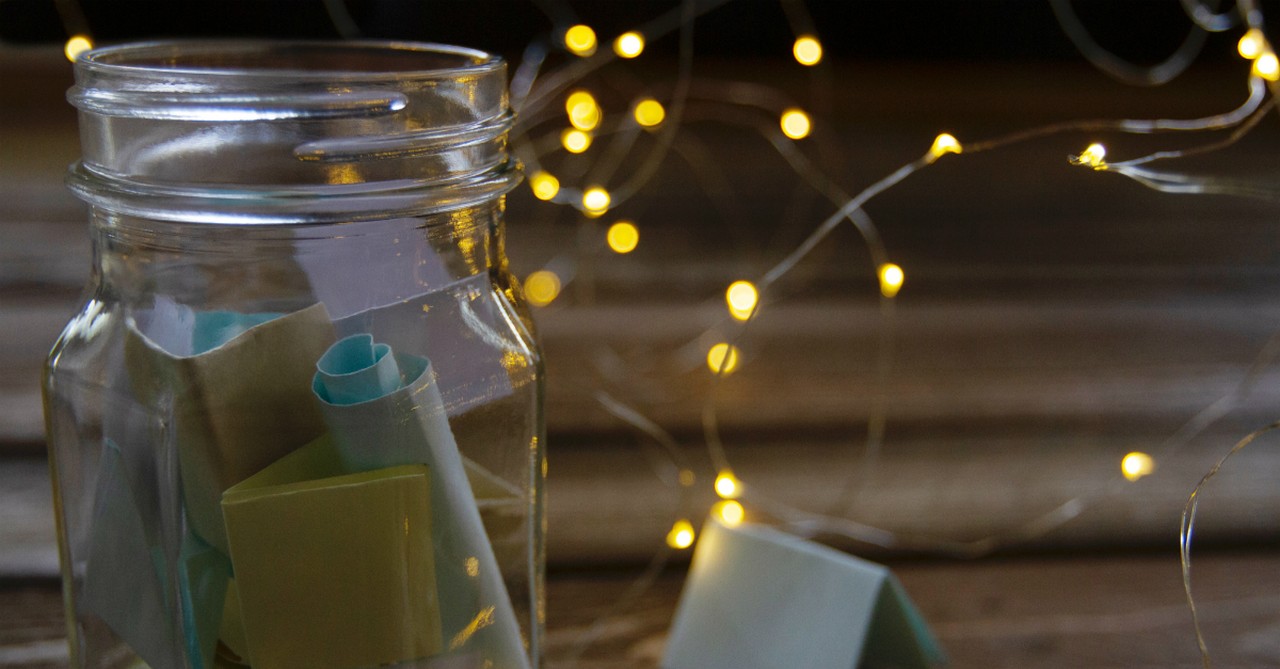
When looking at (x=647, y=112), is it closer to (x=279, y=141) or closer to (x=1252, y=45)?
(x=1252, y=45)

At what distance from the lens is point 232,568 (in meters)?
0.32

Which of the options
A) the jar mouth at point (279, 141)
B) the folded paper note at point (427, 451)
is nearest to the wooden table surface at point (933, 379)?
the folded paper note at point (427, 451)

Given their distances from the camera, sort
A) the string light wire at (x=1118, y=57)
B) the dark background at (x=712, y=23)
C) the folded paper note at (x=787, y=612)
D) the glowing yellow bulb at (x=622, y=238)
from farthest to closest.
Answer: the string light wire at (x=1118, y=57) < the dark background at (x=712, y=23) < the glowing yellow bulb at (x=622, y=238) < the folded paper note at (x=787, y=612)

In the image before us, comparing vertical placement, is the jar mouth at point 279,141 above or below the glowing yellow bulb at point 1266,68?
below

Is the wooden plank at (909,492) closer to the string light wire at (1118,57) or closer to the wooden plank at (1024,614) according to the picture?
the wooden plank at (1024,614)

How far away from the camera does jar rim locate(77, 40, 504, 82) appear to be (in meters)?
0.37

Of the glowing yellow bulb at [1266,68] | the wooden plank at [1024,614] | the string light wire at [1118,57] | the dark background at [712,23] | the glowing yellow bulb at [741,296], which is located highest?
the dark background at [712,23]

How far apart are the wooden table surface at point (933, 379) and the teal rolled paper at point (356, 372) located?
0.18 m

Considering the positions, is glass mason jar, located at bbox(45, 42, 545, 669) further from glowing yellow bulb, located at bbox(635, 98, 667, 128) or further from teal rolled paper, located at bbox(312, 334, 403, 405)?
glowing yellow bulb, located at bbox(635, 98, 667, 128)

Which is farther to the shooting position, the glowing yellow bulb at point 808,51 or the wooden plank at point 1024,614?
the glowing yellow bulb at point 808,51

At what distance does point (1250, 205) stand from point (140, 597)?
43.2 inches

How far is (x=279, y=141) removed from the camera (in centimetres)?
31

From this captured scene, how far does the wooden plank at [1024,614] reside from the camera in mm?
445

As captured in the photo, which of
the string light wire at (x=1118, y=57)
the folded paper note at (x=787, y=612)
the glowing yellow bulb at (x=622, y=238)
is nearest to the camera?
the folded paper note at (x=787, y=612)
